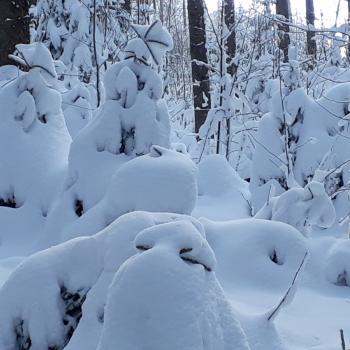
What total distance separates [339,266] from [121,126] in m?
2.10

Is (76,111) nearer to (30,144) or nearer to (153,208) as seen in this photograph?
(30,144)

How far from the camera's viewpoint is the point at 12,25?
7121mm

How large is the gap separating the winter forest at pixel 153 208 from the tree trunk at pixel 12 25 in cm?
2

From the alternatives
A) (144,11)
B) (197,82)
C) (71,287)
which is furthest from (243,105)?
(71,287)

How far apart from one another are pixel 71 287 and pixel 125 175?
194 centimetres

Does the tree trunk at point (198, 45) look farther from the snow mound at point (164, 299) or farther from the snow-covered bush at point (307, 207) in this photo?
the snow mound at point (164, 299)

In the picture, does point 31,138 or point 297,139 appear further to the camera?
point 297,139

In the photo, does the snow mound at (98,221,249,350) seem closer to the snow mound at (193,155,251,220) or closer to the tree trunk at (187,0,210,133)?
the snow mound at (193,155,251,220)

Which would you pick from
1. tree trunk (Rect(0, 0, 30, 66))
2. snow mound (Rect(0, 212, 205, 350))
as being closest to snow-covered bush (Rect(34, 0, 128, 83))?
tree trunk (Rect(0, 0, 30, 66))

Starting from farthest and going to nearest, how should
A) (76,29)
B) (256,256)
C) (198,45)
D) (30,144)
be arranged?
(76,29)
(198,45)
(30,144)
(256,256)

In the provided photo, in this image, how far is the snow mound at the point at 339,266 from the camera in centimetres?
386

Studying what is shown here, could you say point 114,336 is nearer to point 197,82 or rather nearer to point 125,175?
point 125,175

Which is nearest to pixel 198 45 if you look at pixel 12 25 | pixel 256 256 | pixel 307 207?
pixel 12 25

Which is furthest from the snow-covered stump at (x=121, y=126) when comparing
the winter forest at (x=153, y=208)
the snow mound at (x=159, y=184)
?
the snow mound at (x=159, y=184)
